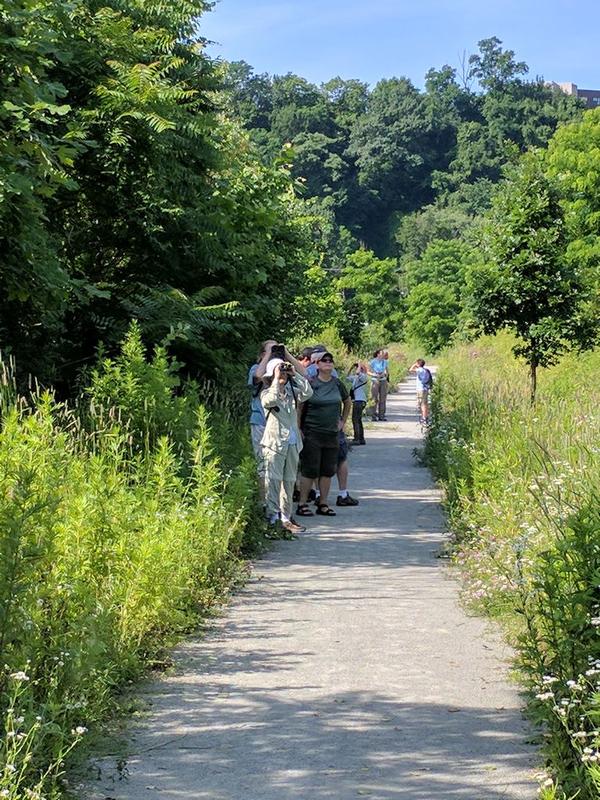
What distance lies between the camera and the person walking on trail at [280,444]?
12039 millimetres

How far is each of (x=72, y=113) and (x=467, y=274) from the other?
10.5m

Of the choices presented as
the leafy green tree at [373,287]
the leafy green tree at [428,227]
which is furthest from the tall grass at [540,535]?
the leafy green tree at [428,227]

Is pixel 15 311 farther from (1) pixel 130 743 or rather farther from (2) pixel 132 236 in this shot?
(1) pixel 130 743

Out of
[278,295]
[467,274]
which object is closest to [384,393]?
[467,274]

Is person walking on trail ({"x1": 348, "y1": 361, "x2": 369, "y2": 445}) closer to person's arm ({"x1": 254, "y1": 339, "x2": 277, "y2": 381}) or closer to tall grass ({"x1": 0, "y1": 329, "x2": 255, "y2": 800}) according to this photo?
person's arm ({"x1": 254, "y1": 339, "x2": 277, "y2": 381})

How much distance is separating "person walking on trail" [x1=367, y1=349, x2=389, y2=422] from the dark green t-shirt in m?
15.1

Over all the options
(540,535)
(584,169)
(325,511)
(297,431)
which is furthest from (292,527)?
(584,169)

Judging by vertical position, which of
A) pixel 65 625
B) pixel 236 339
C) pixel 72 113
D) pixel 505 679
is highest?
pixel 72 113

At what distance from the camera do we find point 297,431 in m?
12.4

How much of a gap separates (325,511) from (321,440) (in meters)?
0.84

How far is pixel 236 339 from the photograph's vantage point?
15633 mm

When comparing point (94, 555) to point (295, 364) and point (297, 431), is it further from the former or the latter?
point (295, 364)

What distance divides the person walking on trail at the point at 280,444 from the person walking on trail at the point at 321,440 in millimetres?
1337

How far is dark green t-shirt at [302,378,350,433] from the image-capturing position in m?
13.7
